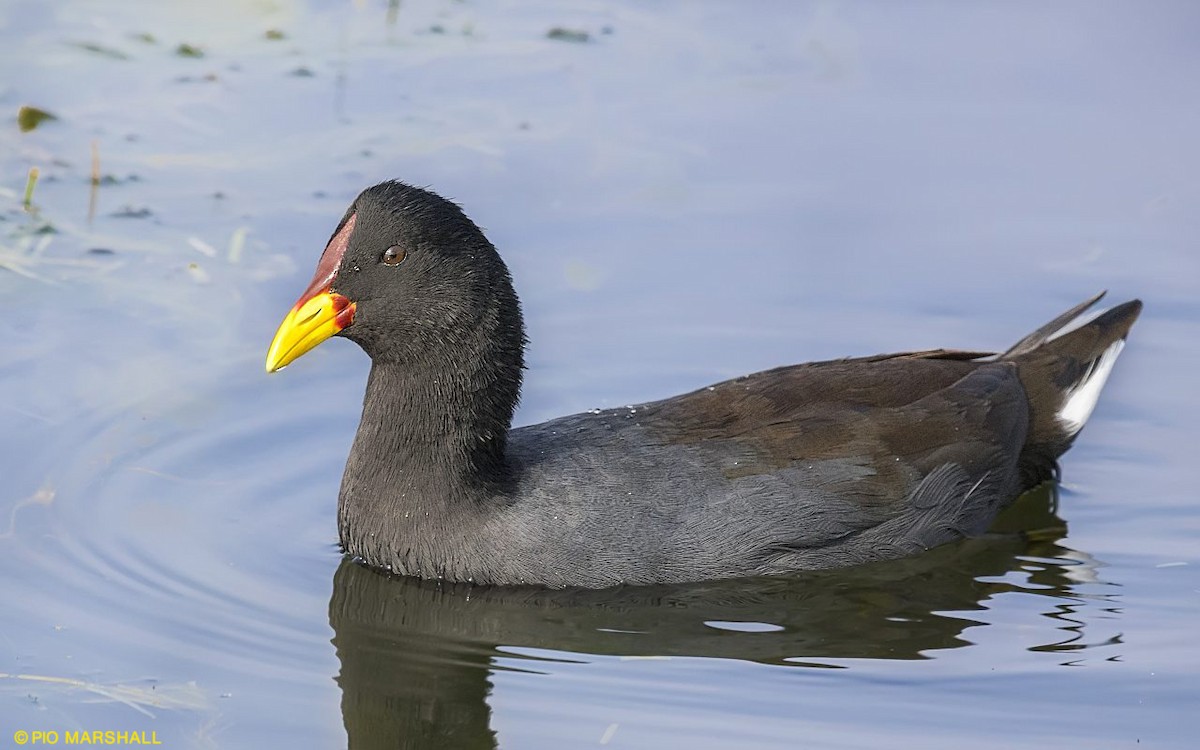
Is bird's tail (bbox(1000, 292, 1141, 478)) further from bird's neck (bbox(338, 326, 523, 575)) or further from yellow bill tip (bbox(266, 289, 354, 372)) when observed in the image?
yellow bill tip (bbox(266, 289, 354, 372))

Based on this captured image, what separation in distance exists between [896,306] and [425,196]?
3097 mm

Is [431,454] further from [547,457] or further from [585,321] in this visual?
[585,321]

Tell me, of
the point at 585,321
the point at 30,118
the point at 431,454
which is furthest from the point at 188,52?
the point at 431,454

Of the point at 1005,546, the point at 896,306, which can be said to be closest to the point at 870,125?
the point at 896,306

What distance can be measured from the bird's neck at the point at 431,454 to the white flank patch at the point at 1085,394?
2.39m

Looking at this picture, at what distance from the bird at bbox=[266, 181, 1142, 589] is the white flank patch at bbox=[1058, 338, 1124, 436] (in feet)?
2.49

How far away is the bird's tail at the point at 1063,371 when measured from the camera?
308 inches

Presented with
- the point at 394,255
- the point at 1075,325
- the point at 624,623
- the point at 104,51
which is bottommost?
the point at 624,623

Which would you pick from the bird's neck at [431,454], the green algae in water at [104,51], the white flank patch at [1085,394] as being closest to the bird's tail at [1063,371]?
the white flank patch at [1085,394]

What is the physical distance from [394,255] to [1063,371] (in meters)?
2.87

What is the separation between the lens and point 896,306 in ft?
30.1

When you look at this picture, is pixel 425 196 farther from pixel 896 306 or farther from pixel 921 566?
pixel 896 306

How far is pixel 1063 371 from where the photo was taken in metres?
7.89

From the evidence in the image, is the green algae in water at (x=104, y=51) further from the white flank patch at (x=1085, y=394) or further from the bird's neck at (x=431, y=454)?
the white flank patch at (x=1085, y=394)
